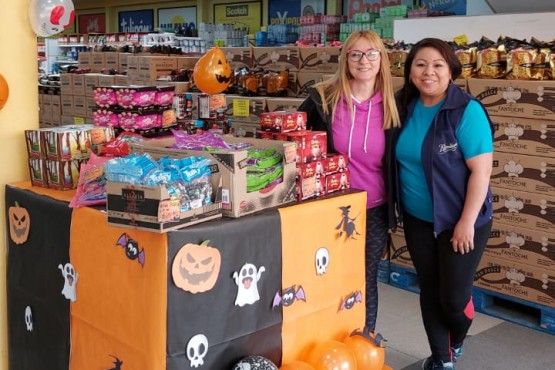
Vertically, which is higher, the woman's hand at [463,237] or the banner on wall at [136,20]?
the banner on wall at [136,20]

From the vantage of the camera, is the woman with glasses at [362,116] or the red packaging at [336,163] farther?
the woman with glasses at [362,116]

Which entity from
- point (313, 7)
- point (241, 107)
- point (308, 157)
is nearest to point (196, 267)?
point (308, 157)

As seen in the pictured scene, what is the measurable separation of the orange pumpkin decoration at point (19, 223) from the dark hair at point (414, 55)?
1656 millimetres

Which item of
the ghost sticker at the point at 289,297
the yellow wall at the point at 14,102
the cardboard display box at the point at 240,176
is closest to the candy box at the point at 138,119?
the yellow wall at the point at 14,102

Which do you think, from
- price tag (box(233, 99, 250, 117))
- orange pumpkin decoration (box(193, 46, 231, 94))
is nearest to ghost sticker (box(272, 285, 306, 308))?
orange pumpkin decoration (box(193, 46, 231, 94))

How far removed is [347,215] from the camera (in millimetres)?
2566

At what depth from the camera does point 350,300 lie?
8.71 feet

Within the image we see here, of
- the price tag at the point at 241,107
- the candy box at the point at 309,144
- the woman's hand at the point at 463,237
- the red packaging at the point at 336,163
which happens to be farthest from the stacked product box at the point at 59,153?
the price tag at the point at 241,107

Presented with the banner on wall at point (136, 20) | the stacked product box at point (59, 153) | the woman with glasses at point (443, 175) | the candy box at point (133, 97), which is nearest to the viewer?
the stacked product box at point (59, 153)

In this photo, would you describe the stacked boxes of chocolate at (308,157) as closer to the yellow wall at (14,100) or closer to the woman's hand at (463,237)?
the woman's hand at (463,237)

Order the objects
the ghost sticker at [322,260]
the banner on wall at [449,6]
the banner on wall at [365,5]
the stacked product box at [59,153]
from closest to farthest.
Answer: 1. the ghost sticker at [322,260]
2. the stacked product box at [59,153]
3. the banner on wall at [449,6]
4. the banner on wall at [365,5]

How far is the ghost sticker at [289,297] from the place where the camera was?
231 cm

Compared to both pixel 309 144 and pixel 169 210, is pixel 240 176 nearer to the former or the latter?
pixel 169 210

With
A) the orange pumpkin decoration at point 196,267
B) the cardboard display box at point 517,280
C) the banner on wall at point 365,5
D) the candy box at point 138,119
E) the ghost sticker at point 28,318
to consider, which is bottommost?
the cardboard display box at point 517,280
